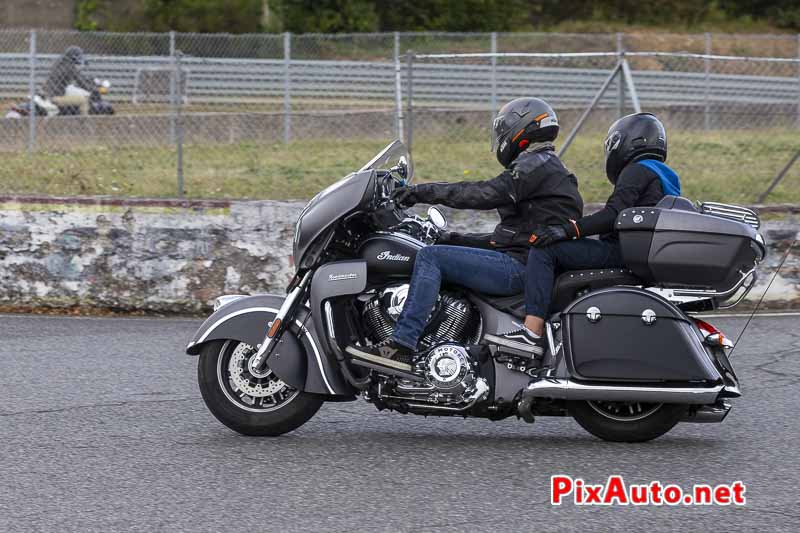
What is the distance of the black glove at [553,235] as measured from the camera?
5961 mm

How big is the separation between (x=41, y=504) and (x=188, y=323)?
4621mm

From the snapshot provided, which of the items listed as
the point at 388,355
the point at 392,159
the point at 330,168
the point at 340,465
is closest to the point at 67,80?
the point at 330,168

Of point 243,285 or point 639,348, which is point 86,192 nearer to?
point 243,285

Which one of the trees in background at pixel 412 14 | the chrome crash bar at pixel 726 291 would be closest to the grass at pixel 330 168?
the chrome crash bar at pixel 726 291

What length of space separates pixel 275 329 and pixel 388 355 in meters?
0.57

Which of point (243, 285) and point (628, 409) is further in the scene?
point (243, 285)

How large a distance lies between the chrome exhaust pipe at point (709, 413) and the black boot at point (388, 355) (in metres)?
1.39

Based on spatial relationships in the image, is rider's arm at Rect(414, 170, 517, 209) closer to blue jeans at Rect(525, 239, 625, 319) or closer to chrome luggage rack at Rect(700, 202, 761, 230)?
blue jeans at Rect(525, 239, 625, 319)


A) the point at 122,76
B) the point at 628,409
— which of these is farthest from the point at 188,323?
the point at 122,76

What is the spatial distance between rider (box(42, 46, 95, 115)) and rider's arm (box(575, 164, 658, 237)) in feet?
43.1

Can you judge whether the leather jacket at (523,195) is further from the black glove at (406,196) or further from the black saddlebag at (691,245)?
the black saddlebag at (691,245)

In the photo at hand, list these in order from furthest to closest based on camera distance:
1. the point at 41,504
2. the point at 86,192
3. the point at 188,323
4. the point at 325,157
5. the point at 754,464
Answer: the point at 325,157
the point at 86,192
the point at 188,323
the point at 754,464
the point at 41,504

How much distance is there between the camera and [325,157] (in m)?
15.0

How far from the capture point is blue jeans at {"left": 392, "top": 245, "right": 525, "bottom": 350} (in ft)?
19.4
